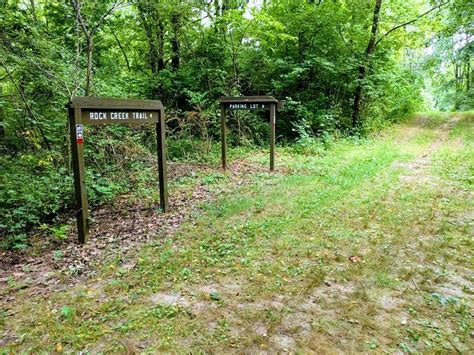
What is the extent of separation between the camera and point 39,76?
6.38 m

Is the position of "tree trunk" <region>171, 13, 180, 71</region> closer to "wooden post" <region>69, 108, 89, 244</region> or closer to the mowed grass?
the mowed grass

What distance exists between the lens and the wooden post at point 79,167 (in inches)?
165

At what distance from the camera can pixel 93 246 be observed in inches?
177

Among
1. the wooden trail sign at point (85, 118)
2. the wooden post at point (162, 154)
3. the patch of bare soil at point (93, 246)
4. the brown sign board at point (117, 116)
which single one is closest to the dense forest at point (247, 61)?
the patch of bare soil at point (93, 246)

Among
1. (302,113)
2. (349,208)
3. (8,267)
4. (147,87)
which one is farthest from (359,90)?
(8,267)

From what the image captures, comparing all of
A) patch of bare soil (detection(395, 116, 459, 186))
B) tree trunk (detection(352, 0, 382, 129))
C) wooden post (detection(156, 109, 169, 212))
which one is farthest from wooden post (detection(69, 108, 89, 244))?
tree trunk (detection(352, 0, 382, 129))

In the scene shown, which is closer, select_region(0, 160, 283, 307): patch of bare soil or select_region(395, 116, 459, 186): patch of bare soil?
select_region(0, 160, 283, 307): patch of bare soil

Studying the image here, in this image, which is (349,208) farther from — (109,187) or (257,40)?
(257,40)

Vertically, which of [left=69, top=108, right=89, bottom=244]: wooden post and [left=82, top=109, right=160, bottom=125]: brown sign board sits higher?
[left=82, top=109, right=160, bottom=125]: brown sign board

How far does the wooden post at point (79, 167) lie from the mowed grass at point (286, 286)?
30.0 inches

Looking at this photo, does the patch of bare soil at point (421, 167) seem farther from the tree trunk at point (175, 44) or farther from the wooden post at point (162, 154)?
the tree trunk at point (175, 44)

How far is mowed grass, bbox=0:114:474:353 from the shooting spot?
2730 millimetres

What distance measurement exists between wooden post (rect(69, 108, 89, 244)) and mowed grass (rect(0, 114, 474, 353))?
30.0 inches

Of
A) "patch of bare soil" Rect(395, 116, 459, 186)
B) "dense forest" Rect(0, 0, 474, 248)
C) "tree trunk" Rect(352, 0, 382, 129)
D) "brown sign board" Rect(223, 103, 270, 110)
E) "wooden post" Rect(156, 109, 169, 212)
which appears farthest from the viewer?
"tree trunk" Rect(352, 0, 382, 129)
